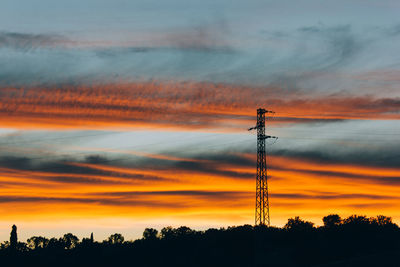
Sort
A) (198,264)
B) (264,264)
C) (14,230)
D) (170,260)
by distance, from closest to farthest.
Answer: (14,230) → (264,264) → (198,264) → (170,260)

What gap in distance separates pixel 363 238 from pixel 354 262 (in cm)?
7429

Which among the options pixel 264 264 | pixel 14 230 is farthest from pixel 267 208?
pixel 14 230

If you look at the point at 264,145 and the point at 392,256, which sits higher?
the point at 264,145

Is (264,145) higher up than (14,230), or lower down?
higher up

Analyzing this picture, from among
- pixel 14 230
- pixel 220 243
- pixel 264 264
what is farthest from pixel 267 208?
pixel 220 243

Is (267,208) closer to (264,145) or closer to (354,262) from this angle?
(264,145)

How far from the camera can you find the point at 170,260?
6344 inches

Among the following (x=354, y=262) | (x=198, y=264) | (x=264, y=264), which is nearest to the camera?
(x=354, y=262)

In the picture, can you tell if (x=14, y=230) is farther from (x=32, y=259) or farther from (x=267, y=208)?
(x=267, y=208)

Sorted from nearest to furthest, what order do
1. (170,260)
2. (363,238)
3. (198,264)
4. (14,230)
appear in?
(14,230) < (198,264) < (170,260) < (363,238)

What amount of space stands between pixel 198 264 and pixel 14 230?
51.2 metres

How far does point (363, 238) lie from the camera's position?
174250 mm

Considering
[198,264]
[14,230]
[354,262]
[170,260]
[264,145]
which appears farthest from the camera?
[170,260]

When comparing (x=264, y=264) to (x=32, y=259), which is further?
(x=32, y=259)
